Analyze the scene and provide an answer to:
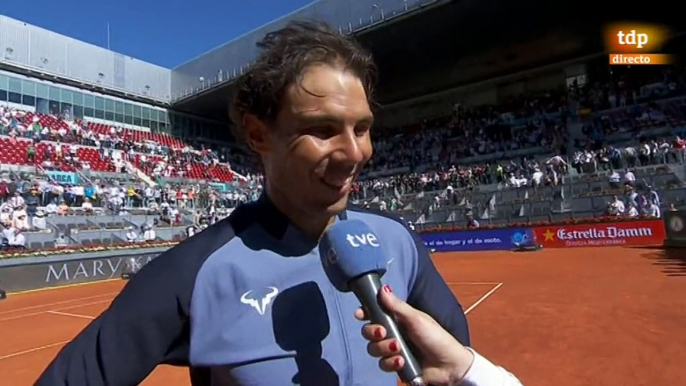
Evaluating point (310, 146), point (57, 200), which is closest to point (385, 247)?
point (310, 146)

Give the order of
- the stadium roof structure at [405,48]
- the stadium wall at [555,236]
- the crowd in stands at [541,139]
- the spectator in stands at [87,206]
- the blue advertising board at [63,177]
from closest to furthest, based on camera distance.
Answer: the stadium wall at [555,236] → the crowd in stands at [541,139] → the spectator in stands at [87,206] → the blue advertising board at [63,177] → the stadium roof structure at [405,48]

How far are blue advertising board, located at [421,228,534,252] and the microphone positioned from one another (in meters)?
20.5

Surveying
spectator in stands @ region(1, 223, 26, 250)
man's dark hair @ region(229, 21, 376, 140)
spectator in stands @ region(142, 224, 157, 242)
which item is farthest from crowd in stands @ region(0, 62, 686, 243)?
man's dark hair @ region(229, 21, 376, 140)

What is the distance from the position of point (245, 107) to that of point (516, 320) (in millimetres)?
7799

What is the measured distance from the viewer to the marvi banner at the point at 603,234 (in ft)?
61.9

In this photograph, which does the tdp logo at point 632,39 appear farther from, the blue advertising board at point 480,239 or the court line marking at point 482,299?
the court line marking at point 482,299

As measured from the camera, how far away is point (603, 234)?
65.6ft

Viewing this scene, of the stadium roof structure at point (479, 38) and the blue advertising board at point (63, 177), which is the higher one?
the stadium roof structure at point (479, 38)

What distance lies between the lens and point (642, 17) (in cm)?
3102

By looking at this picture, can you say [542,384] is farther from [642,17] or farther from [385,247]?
[642,17]

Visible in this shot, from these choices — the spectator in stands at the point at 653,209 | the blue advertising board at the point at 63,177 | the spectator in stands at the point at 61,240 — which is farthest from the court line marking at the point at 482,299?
the blue advertising board at the point at 63,177

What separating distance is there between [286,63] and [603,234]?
70.3 ft

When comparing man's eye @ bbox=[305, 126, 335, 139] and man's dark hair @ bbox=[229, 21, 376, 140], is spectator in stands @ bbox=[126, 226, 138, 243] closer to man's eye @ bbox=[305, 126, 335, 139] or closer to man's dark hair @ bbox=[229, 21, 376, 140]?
man's dark hair @ bbox=[229, 21, 376, 140]

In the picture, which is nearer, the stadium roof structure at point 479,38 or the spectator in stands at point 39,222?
the spectator in stands at point 39,222
